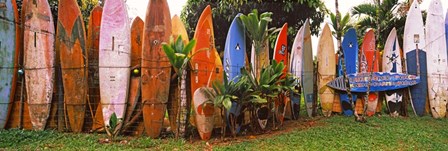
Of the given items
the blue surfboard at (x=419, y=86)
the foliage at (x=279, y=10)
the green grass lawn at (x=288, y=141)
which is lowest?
the green grass lawn at (x=288, y=141)

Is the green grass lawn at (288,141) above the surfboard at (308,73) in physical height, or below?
below

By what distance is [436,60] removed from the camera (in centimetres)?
641

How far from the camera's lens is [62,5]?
4.78 metres

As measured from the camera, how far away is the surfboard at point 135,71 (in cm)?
462

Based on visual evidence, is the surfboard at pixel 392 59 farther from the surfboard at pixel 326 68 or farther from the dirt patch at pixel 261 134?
the dirt patch at pixel 261 134

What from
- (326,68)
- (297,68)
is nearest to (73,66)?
(297,68)

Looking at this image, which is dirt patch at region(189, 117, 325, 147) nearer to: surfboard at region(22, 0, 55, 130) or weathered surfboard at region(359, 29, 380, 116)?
weathered surfboard at region(359, 29, 380, 116)

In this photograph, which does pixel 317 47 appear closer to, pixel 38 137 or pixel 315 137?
pixel 315 137

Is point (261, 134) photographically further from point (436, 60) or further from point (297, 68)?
point (436, 60)

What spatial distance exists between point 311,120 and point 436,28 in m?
3.14

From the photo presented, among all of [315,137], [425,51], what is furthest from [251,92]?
[425,51]

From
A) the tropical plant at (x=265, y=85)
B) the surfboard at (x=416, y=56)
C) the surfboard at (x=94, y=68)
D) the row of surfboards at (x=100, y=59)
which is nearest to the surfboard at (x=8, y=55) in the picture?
the row of surfboards at (x=100, y=59)

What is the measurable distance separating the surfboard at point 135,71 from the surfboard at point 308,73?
2961mm

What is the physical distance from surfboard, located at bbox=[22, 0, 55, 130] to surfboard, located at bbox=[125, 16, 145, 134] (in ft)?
3.52
